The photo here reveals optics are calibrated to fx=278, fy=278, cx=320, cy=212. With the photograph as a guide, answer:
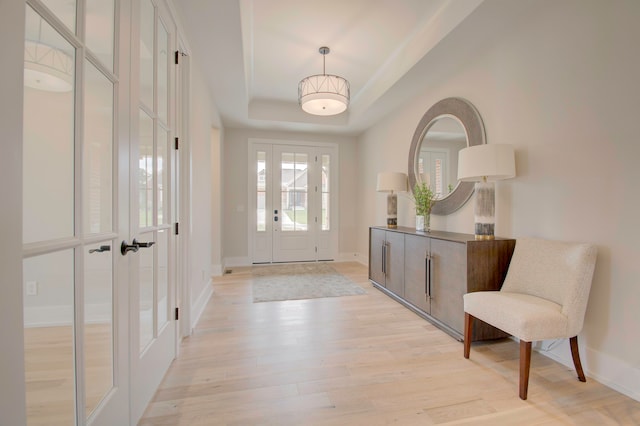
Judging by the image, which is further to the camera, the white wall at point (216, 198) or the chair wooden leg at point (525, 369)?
the white wall at point (216, 198)

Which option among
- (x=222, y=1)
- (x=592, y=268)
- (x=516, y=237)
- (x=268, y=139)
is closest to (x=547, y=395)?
(x=592, y=268)

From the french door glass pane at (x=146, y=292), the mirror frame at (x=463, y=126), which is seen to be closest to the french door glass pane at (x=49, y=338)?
the french door glass pane at (x=146, y=292)

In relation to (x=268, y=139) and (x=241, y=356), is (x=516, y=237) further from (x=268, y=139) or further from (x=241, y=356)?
(x=268, y=139)

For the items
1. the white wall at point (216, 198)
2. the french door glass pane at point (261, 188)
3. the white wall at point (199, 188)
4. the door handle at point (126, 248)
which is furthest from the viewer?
the french door glass pane at point (261, 188)

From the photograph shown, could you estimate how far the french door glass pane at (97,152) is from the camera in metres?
1.01

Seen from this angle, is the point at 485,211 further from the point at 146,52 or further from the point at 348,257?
the point at 348,257

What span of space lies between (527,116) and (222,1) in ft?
8.30

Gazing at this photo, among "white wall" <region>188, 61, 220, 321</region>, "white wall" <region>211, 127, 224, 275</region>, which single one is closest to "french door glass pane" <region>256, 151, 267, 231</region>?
"white wall" <region>211, 127, 224, 275</region>

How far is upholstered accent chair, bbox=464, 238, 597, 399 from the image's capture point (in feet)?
5.28

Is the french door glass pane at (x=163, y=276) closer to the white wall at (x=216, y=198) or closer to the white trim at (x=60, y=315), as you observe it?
the white trim at (x=60, y=315)

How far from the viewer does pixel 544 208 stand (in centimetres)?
212

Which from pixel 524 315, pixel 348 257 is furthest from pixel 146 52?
pixel 348 257

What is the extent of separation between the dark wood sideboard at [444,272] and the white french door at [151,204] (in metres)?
2.19

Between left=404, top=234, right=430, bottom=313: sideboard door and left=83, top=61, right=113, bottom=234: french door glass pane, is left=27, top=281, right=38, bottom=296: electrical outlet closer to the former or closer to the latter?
left=83, top=61, right=113, bottom=234: french door glass pane
